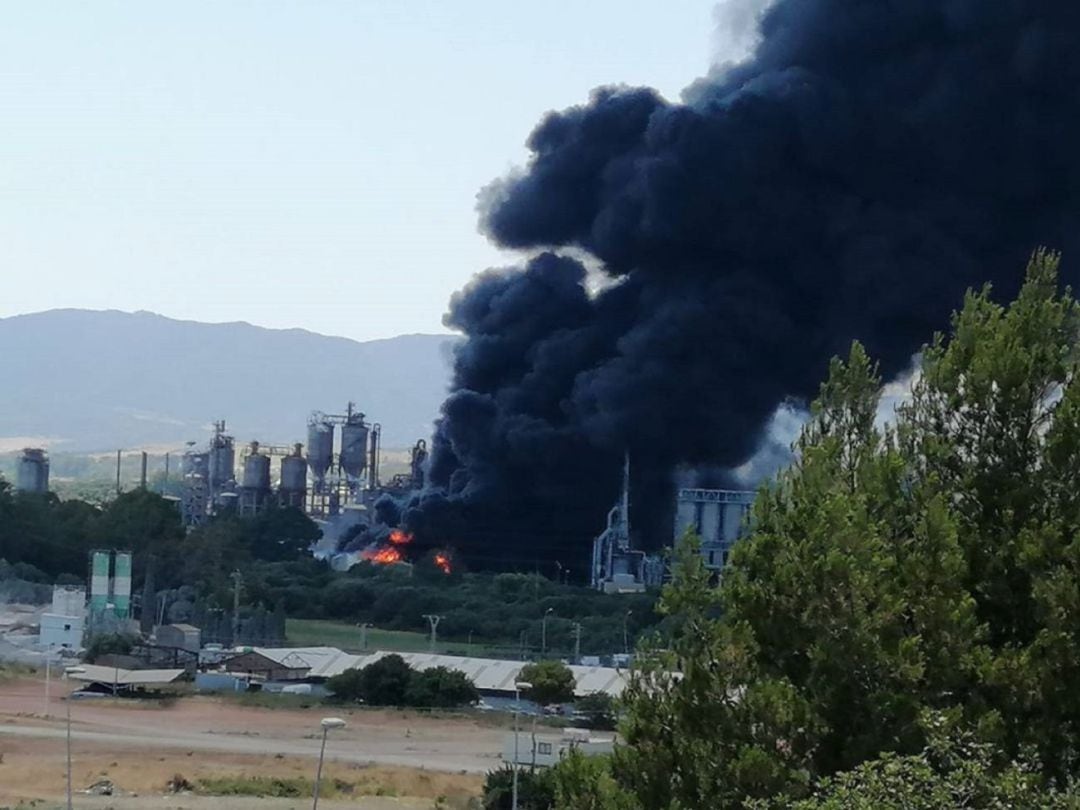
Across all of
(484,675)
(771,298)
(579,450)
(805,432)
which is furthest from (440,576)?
(805,432)

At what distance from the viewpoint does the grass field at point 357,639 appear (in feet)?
178

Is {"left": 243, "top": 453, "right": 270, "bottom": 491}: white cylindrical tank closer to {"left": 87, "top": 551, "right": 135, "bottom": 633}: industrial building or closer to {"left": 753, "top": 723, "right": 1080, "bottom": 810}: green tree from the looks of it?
{"left": 87, "top": 551, "right": 135, "bottom": 633}: industrial building

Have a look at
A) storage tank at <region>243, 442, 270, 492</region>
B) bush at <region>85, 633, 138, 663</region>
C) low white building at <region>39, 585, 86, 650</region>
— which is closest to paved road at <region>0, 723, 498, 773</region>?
bush at <region>85, 633, 138, 663</region>

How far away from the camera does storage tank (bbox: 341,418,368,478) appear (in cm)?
9544

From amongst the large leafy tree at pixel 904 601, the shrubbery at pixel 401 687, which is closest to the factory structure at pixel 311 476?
the shrubbery at pixel 401 687

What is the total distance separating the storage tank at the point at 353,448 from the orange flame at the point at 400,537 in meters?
22.5

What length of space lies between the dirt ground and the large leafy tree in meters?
19.2

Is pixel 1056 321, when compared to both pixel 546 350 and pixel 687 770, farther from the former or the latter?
pixel 546 350

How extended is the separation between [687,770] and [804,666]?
0.87 metres

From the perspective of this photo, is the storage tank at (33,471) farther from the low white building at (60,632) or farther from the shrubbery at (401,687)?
the shrubbery at (401,687)

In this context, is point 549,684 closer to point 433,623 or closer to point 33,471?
point 433,623

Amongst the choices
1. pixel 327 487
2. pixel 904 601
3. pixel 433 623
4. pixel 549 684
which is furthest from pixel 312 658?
pixel 327 487

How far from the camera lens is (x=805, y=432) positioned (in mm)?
11750

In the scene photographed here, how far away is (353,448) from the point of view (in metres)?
95.8
